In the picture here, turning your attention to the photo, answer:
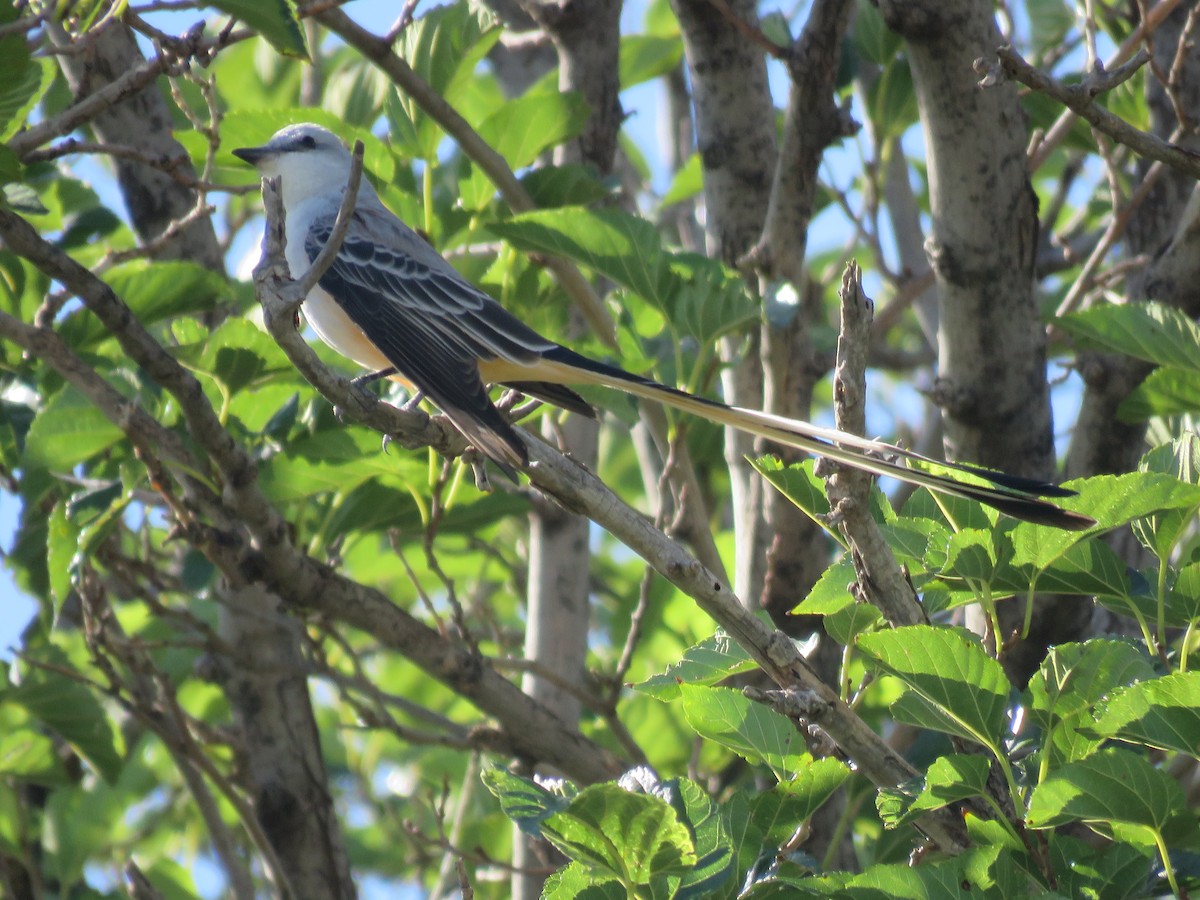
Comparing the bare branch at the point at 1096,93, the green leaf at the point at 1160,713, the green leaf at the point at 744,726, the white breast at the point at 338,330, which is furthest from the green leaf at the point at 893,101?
the green leaf at the point at 1160,713

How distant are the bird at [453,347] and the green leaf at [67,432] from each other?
734 millimetres

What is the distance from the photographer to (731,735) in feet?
8.89

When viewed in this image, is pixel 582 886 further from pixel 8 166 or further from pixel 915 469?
pixel 8 166

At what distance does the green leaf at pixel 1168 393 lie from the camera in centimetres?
366

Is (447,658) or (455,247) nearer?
(447,658)

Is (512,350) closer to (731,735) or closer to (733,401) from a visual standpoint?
(733,401)

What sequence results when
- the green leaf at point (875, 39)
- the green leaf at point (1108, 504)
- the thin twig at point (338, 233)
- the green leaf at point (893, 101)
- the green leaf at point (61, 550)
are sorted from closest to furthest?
the green leaf at point (1108, 504) → the thin twig at point (338, 233) → the green leaf at point (61, 550) → the green leaf at point (875, 39) → the green leaf at point (893, 101)

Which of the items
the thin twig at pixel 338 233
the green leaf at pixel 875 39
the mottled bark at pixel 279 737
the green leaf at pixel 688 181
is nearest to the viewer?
the thin twig at pixel 338 233

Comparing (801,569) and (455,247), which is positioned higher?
(455,247)

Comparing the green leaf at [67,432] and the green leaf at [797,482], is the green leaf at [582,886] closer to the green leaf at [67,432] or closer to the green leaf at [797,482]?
the green leaf at [797,482]

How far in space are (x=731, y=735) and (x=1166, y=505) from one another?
3.09ft

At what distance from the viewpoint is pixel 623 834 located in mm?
2301

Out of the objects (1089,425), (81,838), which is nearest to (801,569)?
(1089,425)

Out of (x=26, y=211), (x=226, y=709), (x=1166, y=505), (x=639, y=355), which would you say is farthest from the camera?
(x=226, y=709)
